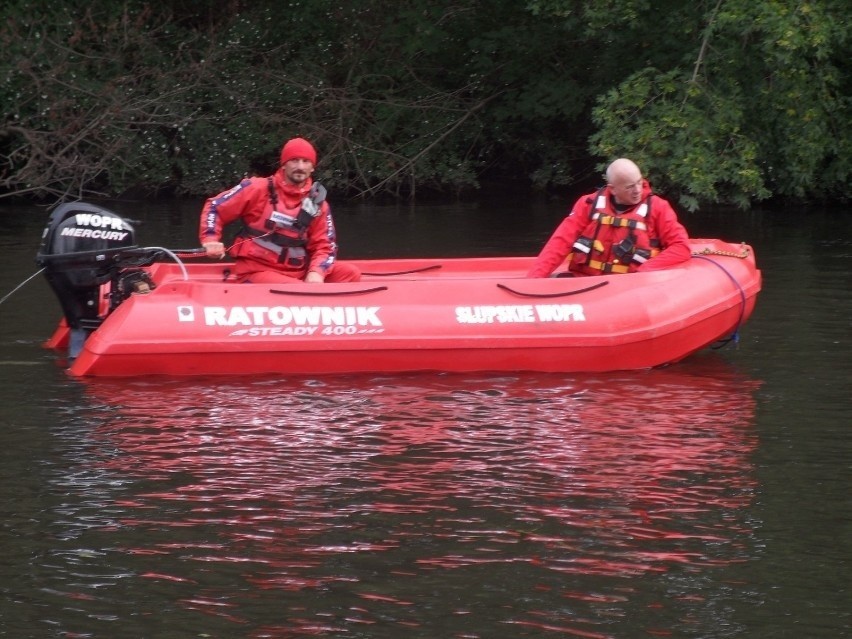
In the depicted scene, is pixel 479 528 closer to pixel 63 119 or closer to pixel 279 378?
pixel 279 378

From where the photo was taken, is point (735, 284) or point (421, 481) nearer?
point (421, 481)

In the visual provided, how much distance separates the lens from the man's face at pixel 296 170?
26.3 feet

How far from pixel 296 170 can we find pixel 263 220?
36 cm

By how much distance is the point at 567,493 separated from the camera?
5754mm

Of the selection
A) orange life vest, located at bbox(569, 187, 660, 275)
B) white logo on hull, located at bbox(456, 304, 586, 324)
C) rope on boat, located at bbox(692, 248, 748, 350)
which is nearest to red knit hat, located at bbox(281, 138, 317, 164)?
white logo on hull, located at bbox(456, 304, 586, 324)

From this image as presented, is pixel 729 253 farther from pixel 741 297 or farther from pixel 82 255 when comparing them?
pixel 82 255

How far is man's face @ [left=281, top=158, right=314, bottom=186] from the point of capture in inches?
316

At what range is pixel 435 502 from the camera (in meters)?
5.65

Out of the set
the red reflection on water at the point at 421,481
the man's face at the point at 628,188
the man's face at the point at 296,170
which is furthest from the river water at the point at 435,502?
the man's face at the point at 296,170

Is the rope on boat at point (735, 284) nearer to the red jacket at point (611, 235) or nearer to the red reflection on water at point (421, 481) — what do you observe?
the red jacket at point (611, 235)

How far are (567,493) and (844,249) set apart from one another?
8.23 metres

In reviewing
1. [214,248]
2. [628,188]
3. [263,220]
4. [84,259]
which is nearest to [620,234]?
[628,188]

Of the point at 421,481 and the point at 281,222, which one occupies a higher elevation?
the point at 281,222

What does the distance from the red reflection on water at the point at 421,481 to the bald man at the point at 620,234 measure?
27.4 inches
